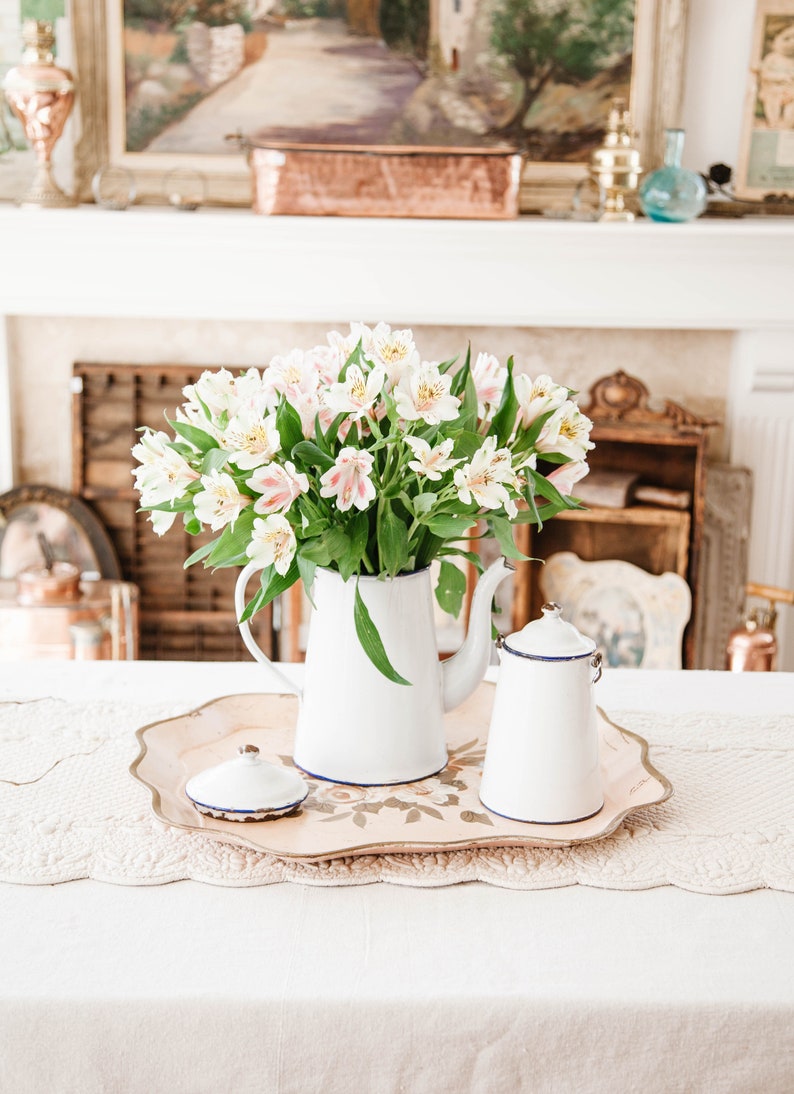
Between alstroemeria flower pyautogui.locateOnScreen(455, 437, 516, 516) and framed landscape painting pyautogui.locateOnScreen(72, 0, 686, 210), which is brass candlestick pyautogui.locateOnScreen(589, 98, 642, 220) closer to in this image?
framed landscape painting pyautogui.locateOnScreen(72, 0, 686, 210)

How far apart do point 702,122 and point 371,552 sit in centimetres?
206

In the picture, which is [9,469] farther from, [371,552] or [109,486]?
[371,552]

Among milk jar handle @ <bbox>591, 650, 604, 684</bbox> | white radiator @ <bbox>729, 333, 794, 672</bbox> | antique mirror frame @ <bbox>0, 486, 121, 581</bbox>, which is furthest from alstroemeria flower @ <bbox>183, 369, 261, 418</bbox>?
white radiator @ <bbox>729, 333, 794, 672</bbox>

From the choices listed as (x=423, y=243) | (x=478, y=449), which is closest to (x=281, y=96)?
(x=423, y=243)

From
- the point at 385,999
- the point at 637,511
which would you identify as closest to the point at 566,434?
the point at 385,999

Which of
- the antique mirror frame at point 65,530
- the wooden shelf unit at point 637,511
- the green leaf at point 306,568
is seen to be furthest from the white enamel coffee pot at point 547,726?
the antique mirror frame at point 65,530

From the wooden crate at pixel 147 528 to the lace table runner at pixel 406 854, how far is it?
161 centimetres

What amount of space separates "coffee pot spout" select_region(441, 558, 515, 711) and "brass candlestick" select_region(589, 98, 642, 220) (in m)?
1.71

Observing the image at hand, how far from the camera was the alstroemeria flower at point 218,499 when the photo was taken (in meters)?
1.12

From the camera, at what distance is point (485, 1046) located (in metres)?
0.88

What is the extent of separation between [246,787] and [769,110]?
232 centimetres

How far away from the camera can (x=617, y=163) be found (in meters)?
2.65

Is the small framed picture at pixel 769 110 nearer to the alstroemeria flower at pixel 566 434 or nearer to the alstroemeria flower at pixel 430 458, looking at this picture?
the alstroemeria flower at pixel 566 434

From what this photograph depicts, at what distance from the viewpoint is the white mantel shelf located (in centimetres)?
269
